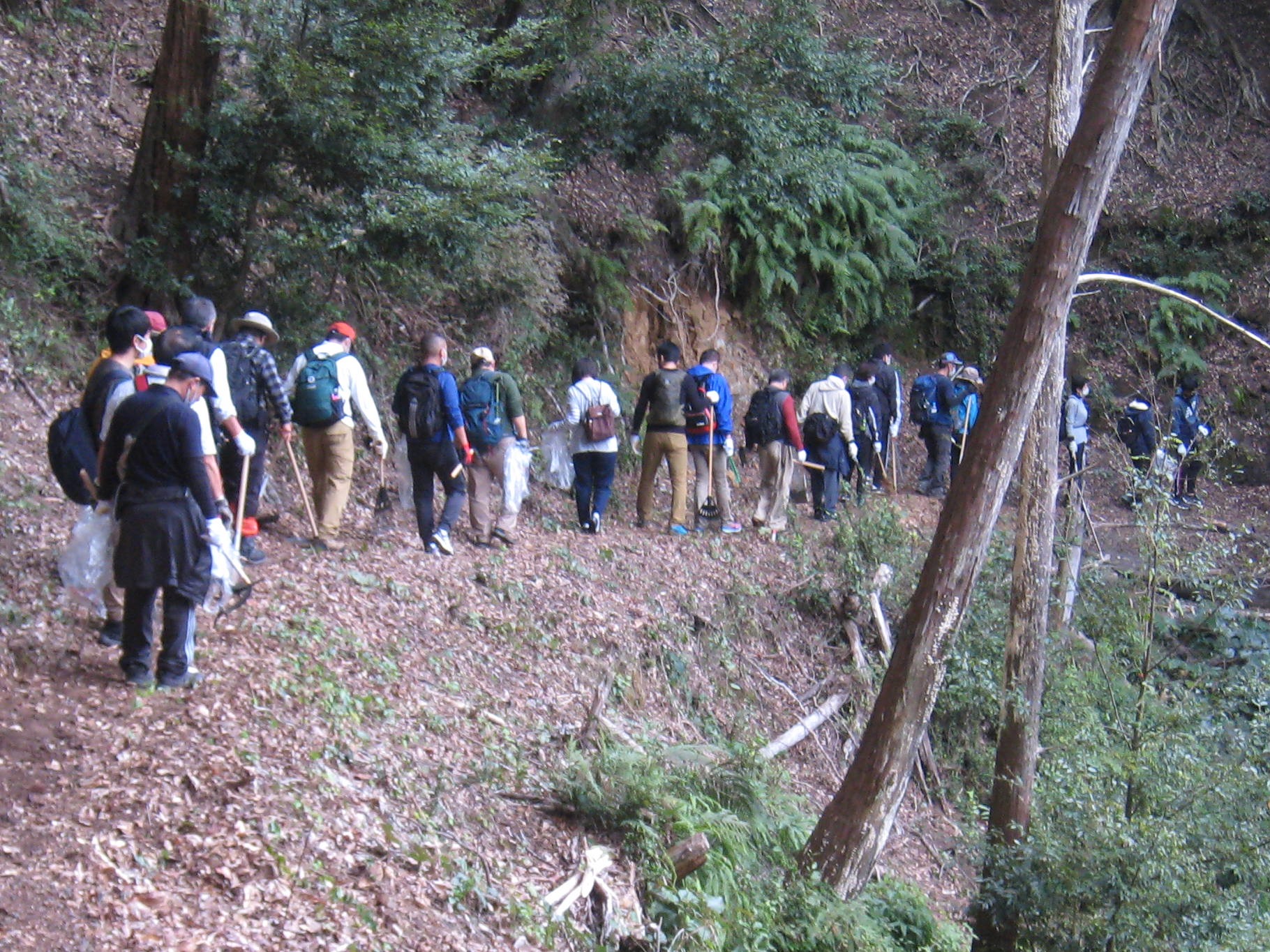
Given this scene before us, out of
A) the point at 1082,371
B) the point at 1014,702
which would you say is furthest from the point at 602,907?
the point at 1082,371

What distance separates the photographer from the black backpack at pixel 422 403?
1114 cm

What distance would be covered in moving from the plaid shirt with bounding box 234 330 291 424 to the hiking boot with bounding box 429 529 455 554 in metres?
2.11

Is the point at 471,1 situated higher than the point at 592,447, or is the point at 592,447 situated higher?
the point at 471,1

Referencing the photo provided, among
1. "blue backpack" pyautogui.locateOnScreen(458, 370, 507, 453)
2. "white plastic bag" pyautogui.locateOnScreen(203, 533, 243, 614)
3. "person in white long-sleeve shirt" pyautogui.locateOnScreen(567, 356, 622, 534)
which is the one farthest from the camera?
"person in white long-sleeve shirt" pyautogui.locateOnScreen(567, 356, 622, 534)

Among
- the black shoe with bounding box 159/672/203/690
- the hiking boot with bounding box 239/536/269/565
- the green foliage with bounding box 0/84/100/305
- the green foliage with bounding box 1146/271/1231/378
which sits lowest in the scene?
the black shoe with bounding box 159/672/203/690

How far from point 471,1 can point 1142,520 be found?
12.0 m

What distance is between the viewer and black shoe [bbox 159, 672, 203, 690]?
6.95m

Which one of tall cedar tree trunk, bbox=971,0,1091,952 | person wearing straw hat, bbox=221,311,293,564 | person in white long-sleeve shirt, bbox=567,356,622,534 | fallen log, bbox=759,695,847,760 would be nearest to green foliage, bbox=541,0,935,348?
person in white long-sleeve shirt, bbox=567,356,622,534

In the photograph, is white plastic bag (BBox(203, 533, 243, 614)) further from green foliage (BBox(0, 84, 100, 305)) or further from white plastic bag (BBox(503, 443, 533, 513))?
green foliage (BBox(0, 84, 100, 305))

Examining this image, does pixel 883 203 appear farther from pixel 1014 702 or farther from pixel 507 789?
pixel 507 789

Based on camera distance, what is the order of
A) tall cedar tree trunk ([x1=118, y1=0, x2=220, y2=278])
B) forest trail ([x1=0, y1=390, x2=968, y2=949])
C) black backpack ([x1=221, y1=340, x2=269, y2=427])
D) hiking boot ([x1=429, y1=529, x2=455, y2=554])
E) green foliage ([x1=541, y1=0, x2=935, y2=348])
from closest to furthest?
forest trail ([x1=0, y1=390, x2=968, y2=949]) → black backpack ([x1=221, y1=340, x2=269, y2=427]) → hiking boot ([x1=429, y1=529, x2=455, y2=554]) → tall cedar tree trunk ([x1=118, y1=0, x2=220, y2=278]) → green foliage ([x1=541, y1=0, x2=935, y2=348])

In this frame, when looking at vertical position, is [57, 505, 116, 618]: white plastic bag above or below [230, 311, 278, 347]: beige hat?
below

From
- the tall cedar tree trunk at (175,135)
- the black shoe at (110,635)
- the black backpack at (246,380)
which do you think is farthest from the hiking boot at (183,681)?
the tall cedar tree trunk at (175,135)

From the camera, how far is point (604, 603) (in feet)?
40.0
